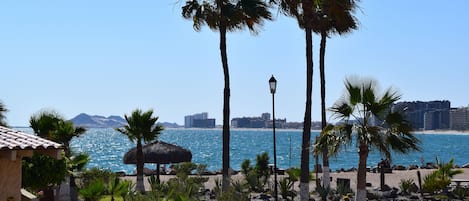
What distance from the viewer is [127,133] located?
2522cm

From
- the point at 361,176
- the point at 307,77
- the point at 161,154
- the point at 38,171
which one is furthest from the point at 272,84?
the point at 161,154

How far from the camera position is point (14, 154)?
Answer: 1180 centimetres

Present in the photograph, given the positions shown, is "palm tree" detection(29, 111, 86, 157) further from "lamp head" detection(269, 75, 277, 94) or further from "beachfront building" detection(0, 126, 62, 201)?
"beachfront building" detection(0, 126, 62, 201)

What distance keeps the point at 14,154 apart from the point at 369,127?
7339 millimetres

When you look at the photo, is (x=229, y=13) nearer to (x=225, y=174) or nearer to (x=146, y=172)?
(x=225, y=174)

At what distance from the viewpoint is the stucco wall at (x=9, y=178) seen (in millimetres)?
12336

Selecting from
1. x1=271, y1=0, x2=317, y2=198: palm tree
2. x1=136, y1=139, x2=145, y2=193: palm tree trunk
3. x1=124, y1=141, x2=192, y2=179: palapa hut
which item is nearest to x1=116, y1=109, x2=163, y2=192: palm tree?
x1=136, y1=139, x2=145, y2=193: palm tree trunk

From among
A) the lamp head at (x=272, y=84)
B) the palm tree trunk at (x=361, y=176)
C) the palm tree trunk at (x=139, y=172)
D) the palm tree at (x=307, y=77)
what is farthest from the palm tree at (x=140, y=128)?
the palm tree trunk at (x=361, y=176)

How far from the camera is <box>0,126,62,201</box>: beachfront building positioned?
11.9 meters

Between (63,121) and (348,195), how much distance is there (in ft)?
31.3

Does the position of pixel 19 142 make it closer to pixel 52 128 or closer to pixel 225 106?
pixel 52 128

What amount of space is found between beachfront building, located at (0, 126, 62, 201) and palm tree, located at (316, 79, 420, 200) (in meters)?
6.04

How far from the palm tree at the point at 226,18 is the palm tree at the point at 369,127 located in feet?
24.3

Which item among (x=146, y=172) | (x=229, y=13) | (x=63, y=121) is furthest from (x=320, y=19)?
(x=146, y=172)
